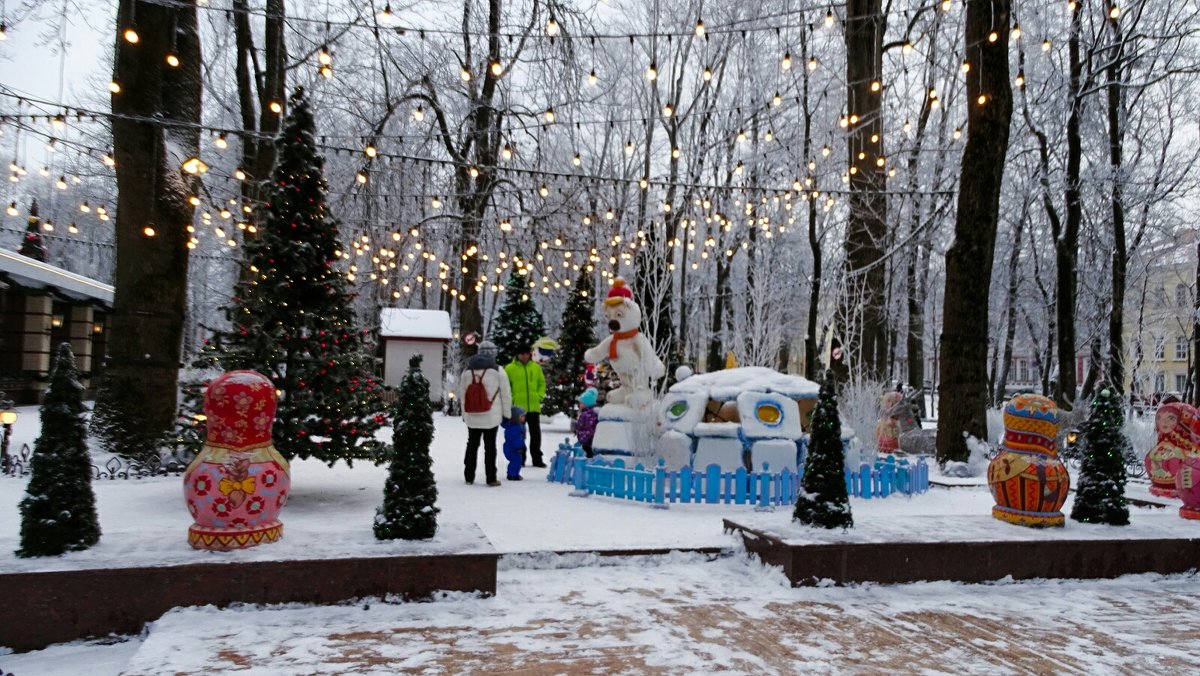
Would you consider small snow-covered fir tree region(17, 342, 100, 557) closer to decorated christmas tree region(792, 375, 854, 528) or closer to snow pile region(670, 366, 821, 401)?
decorated christmas tree region(792, 375, 854, 528)

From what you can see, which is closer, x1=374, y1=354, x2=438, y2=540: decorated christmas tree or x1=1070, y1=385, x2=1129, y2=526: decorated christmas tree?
x1=374, y1=354, x2=438, y2=540: decorated christmas tree

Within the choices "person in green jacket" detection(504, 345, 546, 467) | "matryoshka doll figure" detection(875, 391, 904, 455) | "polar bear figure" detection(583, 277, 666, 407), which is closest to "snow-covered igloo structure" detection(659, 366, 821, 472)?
"polar bear figure" detection(583, 277, 666, 407)

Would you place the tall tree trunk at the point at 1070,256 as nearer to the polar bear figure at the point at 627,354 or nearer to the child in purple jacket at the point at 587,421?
the polar bear figure at the point at 627,354

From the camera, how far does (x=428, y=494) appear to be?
240 inches

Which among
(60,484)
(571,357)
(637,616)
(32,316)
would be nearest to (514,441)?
(637,616)

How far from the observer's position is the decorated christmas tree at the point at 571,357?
70.5ft

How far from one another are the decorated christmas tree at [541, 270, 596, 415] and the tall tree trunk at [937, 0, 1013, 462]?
33.2ft

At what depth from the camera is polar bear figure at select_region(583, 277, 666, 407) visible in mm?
12188

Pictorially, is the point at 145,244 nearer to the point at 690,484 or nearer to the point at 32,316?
the point at 690,484

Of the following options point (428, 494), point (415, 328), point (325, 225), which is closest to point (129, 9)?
point (325, 225)

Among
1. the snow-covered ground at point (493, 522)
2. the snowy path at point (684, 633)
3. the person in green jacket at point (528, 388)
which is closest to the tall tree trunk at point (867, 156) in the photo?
the snow-covered ground at point (493, 522)

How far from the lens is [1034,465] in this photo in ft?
23.5

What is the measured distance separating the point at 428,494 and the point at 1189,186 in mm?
25735

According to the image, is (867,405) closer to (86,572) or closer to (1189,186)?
(86,572)
